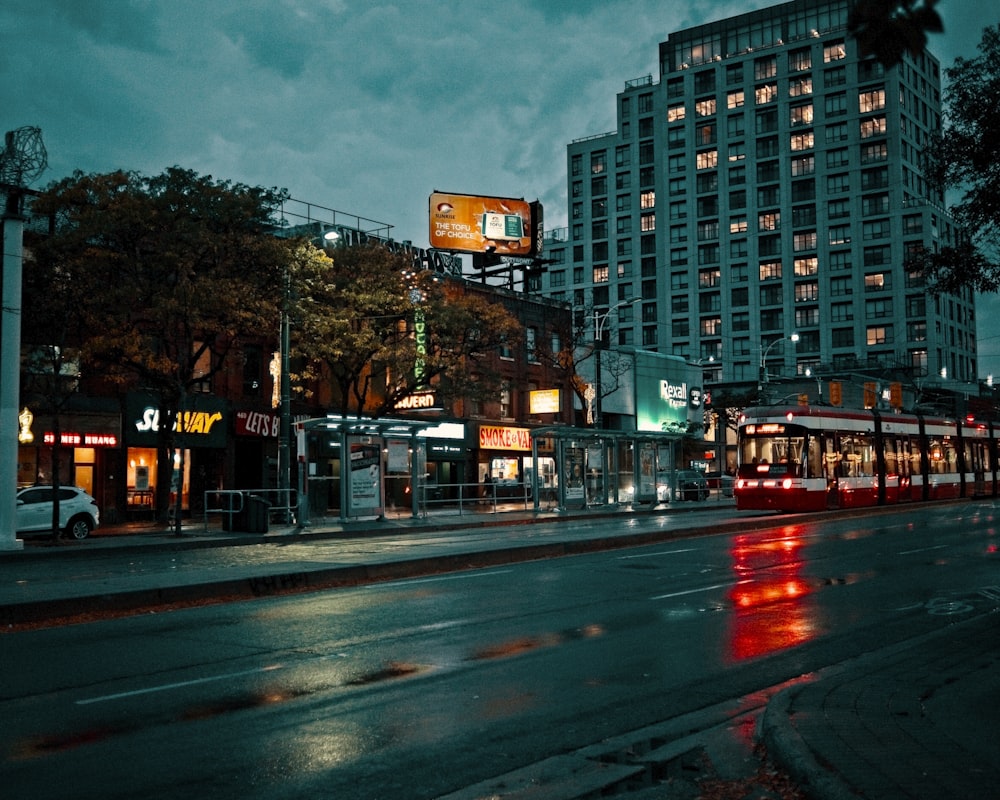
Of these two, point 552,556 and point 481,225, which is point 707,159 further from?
point 552,556

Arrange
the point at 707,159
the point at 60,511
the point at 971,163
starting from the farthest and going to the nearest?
the point at 707,159
the point at 60,511
the point at 971,163

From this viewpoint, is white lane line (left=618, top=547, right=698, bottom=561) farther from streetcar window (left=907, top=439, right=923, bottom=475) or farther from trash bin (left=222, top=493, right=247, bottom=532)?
streetcar window (left=907, top=439, right=923, bottom=475)

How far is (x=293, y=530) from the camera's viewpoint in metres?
30.5

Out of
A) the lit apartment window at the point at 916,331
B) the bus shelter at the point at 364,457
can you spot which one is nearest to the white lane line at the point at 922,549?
the bus shelter at the point at 364,457

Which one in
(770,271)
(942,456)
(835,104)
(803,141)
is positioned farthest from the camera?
(770,271)

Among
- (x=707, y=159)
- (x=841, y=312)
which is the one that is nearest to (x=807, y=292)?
(x=841, y=312)

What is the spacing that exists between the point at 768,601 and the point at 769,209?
98.3m

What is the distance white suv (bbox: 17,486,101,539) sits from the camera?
91.4ft

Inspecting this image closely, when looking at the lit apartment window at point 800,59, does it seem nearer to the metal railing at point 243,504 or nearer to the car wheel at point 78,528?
the metal railing at point 243,504

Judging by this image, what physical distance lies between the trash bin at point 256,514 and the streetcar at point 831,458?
15553 millimetres

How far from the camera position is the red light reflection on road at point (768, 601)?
10.3 m

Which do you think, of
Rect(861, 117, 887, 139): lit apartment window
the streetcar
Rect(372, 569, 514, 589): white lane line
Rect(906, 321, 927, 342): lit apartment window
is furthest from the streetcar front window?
Rect(861, 117, 887, 139): lit apartment window

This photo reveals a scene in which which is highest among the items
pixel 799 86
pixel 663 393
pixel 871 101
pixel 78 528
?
pixel 799 86

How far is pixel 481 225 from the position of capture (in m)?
57.2
